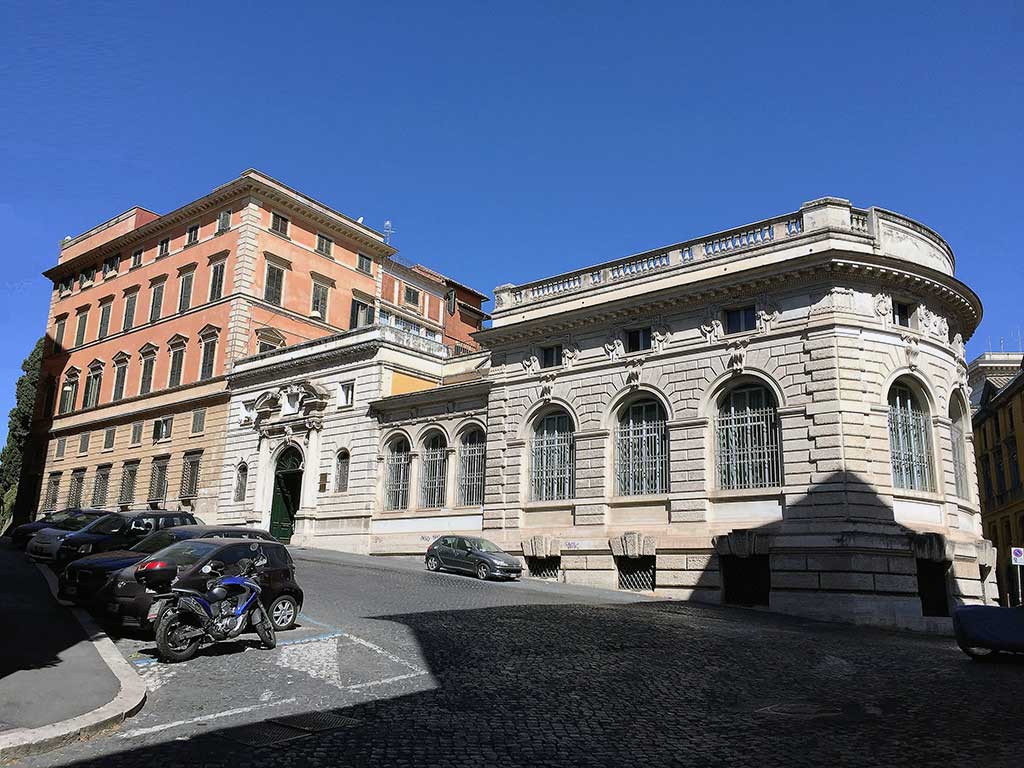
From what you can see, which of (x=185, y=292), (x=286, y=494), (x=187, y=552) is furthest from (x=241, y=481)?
(x=187, y=552)

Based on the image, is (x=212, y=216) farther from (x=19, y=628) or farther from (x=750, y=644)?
(x=750, y=644)

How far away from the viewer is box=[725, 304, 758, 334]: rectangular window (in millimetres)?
24516

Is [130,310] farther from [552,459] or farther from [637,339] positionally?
[637,339]

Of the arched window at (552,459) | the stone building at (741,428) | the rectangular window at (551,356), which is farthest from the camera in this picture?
the rectangular window at (551,356)

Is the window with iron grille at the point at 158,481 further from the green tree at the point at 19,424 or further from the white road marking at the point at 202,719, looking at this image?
the white road marking at the point at 202,719

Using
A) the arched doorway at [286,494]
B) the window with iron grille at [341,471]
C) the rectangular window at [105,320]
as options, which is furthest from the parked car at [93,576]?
the rectangular window at [105,320]

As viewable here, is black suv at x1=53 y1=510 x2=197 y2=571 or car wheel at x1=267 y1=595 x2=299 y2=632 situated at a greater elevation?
black suv at x1=53 y1=510 x2=197 y2=571

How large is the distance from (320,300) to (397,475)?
50.5 ft

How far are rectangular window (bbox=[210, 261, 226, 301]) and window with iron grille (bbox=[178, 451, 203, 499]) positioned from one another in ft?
26.0

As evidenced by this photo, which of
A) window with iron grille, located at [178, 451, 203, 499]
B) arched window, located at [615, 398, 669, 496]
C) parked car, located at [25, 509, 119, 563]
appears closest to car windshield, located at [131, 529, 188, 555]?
parked car, located at [25, 509, 119, 563]

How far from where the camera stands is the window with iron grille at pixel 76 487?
159 ft

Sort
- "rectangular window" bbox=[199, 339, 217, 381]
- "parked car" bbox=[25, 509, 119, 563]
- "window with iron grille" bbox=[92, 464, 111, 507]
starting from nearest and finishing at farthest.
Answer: "parked car" bbox=[25, 509, 119, 563] → "rectangular window" bbox=[199, 339, 217, 381] → "window with iron grille" bbox=[92, 464, 111, 507]

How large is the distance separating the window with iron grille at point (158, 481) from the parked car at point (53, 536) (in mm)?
16460

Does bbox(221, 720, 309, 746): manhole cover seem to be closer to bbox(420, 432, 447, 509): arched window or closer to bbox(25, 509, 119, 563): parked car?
bbox(25, 509, 119, 563): parked car
